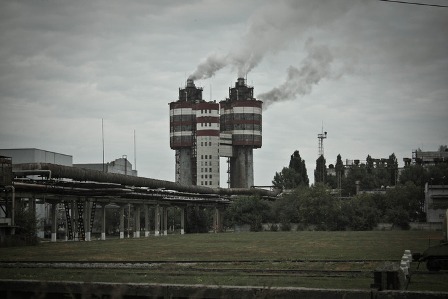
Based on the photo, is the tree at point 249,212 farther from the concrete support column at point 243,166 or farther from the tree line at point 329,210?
the concrete support column at point 243,166

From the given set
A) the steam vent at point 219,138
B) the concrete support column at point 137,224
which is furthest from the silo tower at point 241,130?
the concrete support column at point 137,224

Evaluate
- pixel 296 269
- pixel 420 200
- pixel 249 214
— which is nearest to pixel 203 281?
pixel 296 269

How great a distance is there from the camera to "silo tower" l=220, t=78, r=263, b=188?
17162cm

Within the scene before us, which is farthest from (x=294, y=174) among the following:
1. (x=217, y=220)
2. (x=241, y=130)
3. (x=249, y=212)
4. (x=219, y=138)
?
(x=249, y=212)

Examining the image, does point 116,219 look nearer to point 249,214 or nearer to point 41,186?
point 249,214

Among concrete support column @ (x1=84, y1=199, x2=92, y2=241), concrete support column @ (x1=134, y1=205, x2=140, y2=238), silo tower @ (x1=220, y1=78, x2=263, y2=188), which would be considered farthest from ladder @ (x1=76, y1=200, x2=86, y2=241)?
silo tower @ (x1=220, y1=78, x2=263, y2=188)

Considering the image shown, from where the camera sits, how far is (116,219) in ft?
422

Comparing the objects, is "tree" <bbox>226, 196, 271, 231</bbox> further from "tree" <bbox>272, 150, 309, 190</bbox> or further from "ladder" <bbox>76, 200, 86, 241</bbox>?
"tree" <bbox>272, 150, 309, 190</bbox>

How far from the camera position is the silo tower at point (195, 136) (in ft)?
539

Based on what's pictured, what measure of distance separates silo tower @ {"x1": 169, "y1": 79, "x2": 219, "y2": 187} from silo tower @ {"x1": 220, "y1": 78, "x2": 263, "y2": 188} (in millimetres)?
5532

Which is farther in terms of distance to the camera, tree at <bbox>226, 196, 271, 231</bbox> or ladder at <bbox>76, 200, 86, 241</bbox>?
tree at <bbox>226, 196, 271, 231</bbox>

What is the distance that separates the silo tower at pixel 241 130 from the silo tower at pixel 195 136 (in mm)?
5532

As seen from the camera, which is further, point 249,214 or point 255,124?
point 255,124

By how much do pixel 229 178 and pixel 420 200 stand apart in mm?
73488
